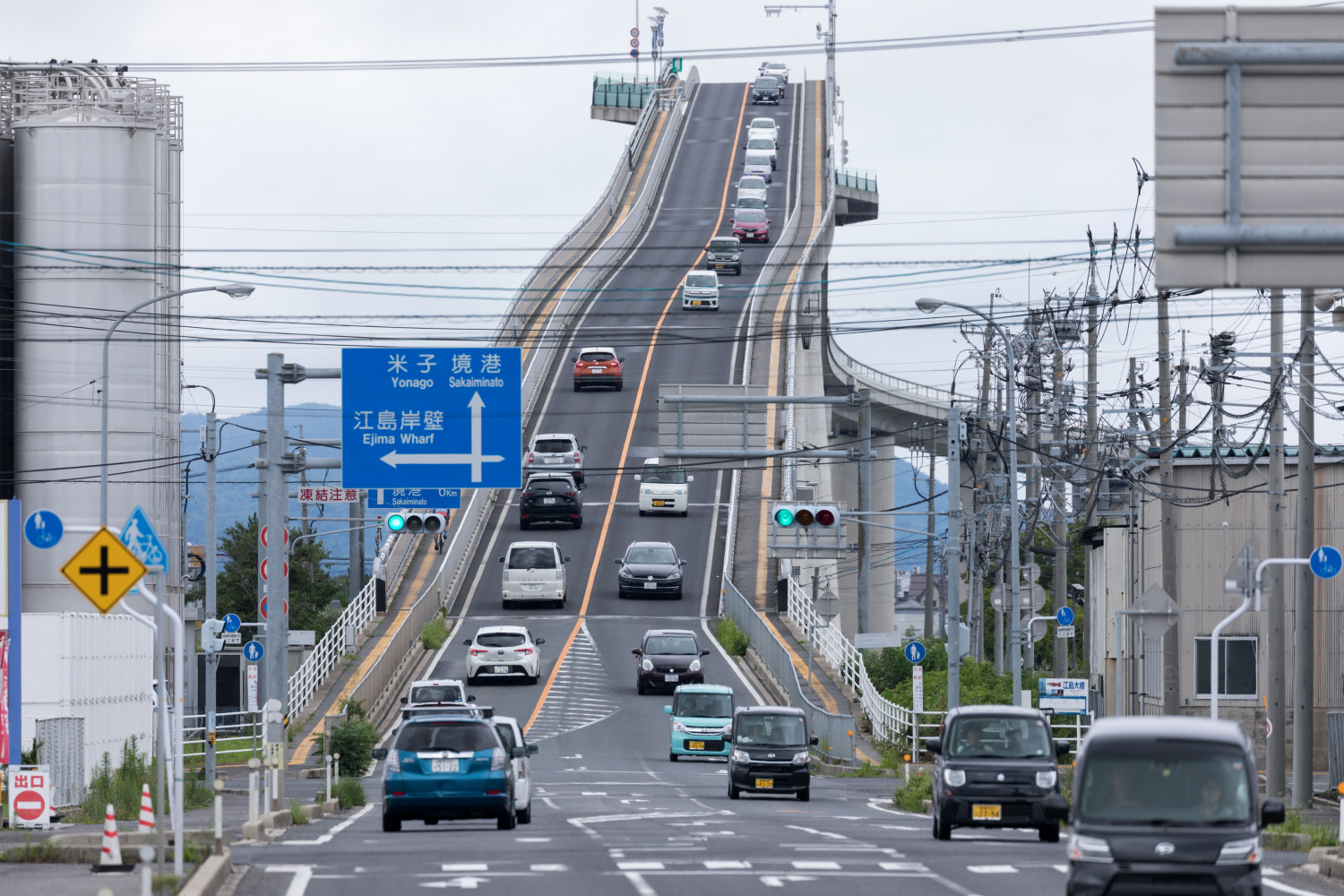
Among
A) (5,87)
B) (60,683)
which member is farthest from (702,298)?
(60,683)

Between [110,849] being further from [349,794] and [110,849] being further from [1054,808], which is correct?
[349,794]

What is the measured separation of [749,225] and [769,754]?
68075 mm

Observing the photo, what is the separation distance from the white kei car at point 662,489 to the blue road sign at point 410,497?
101 ft

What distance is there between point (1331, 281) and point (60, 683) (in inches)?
845

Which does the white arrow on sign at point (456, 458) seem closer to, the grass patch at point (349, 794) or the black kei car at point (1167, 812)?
the grass patch at point (349, 794)

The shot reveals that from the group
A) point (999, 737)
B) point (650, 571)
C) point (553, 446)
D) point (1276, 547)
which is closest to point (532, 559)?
point (650, 571)

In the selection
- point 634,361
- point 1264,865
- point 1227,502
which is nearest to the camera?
point 1264,865

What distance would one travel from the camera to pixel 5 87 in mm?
59062

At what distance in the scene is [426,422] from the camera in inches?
1186

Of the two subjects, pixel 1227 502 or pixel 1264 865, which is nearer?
pixel 1264 865

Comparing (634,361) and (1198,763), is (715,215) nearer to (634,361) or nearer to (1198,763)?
(634,361)

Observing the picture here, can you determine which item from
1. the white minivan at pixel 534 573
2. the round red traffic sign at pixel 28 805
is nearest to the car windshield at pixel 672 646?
the white minivan at pixel 534 573

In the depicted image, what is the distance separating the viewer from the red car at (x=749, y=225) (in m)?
95.4

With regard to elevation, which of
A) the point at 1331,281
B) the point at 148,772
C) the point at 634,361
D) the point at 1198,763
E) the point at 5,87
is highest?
the point at 5,87
